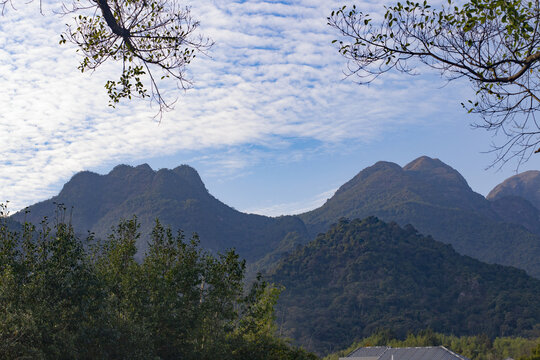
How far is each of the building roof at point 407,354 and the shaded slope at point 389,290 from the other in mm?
29798

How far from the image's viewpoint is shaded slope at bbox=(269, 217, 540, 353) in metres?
103

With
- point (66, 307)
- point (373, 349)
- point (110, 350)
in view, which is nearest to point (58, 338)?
point (66, 307)

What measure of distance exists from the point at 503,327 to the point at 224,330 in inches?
3644

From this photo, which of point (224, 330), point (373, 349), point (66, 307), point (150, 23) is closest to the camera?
point (150, 23)

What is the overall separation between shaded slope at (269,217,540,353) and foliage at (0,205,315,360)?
85372mm

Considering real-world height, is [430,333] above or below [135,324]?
below

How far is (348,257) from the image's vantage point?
135 meters

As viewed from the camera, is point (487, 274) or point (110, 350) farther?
point (487, 274)

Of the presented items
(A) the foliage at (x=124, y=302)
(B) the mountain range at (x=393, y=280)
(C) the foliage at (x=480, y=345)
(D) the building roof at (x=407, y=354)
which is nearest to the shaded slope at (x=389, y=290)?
(B) the mountain range at (x=393, y=280)

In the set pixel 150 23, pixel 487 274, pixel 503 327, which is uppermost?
pixel 150 23

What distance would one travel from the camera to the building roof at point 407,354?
197 ft

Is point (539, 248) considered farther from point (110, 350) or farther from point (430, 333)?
point (110, 350)

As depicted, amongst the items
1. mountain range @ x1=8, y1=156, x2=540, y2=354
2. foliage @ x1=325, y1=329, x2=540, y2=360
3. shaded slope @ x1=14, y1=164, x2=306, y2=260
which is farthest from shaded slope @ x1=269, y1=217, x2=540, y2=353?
shaded slope @ x1=14, y1=164, x2=306, y2=260

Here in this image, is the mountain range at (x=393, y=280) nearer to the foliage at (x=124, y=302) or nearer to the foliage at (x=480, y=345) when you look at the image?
the foliage at (x=480, y=345)
